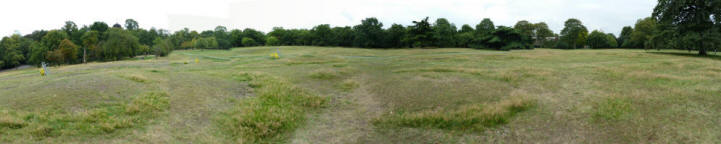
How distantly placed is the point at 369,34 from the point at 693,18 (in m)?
48.6

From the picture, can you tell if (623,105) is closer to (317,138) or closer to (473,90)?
(473,90)

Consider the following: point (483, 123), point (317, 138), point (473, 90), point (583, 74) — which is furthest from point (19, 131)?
point (583, 74)

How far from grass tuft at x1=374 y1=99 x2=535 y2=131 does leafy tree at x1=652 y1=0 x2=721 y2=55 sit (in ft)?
101

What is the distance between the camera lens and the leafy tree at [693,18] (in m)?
28.0

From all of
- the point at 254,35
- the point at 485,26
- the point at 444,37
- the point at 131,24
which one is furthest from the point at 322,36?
the point at 131,24

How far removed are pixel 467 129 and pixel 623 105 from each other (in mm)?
5719

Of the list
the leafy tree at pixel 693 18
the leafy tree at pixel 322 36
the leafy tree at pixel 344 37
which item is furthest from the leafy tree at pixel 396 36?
the leafy tree at pixel 693 18

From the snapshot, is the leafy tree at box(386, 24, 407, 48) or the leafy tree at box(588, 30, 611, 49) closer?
the leafy tree at box(386, 24, 407, 48)

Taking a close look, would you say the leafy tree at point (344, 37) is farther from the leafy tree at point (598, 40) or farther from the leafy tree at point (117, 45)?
the leafy tree at point (598, 40)

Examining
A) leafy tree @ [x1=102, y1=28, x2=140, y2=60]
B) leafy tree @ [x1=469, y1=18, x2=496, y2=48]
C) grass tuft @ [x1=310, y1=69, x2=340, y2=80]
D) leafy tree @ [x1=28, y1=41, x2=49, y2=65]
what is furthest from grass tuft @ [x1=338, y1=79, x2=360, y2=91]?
leafy tree @ [x1=28, y1=41, x2=49, y2=65]

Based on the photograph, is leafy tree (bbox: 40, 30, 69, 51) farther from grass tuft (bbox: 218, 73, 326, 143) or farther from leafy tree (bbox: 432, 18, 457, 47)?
leafy tree (bbox: 432, 18, 457, 47)

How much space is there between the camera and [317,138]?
27.8ft

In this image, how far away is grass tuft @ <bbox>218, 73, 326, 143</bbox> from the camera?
8.45m

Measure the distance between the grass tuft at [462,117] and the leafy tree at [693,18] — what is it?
101ft
